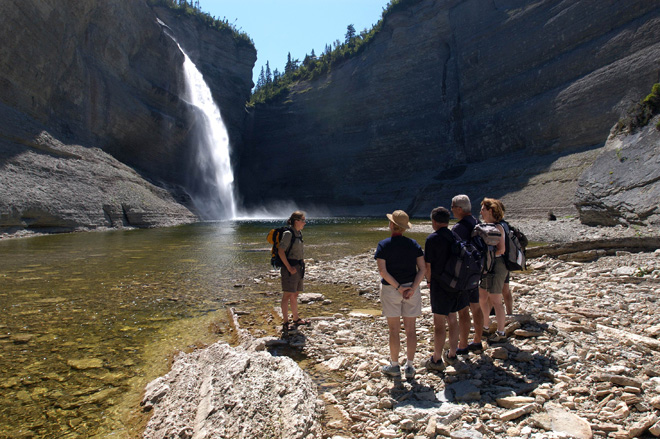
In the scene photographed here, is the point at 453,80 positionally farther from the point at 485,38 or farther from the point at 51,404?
the point at 51,404

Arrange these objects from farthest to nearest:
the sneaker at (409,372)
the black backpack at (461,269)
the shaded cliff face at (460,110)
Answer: the shaded cliff face at (460,110), the black backpack at (461,269), the sneaker at (409,372)

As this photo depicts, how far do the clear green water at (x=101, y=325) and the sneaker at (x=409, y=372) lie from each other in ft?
8.29

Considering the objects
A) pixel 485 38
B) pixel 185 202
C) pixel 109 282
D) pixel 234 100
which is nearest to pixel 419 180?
pixel 485 38

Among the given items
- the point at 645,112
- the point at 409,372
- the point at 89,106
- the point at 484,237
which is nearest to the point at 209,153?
the point at 89,106

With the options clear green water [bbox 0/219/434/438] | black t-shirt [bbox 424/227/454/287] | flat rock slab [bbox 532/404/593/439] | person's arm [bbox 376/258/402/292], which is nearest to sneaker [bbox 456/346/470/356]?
black t-shirt [bbox 424/227/454/287]

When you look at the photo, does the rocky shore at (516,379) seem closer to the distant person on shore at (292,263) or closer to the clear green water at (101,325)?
the distant person on shore at (292,263)

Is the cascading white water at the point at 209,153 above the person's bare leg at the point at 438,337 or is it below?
above

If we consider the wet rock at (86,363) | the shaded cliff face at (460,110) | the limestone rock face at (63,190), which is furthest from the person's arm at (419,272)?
the shaded cliff face at (460,110)

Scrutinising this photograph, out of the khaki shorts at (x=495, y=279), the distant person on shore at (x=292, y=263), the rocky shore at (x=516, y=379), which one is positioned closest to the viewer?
the rocky shore at (x=516, y=379)

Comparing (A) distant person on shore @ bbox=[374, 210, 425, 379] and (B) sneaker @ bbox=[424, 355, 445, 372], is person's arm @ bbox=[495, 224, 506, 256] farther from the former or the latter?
(B) sneaker @ bbox=[424, 355, 445, 372]

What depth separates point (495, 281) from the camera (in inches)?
179

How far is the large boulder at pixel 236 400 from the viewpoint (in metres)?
3.00

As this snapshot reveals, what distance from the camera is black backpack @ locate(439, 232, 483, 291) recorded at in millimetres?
3848

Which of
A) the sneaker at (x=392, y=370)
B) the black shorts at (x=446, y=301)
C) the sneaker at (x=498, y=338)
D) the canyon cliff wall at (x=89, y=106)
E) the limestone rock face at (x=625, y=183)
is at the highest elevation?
the canyon cliff wall at (x=89, y=106)
